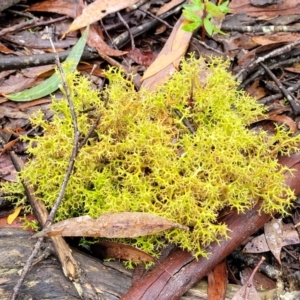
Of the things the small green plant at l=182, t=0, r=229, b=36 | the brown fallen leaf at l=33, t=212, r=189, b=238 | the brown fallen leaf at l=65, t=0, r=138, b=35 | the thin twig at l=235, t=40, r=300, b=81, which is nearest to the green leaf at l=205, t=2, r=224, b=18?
the small green plant at l=182, t=0, r=229, b=36

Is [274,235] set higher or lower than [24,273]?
lower

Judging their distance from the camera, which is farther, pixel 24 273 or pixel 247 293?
pixel 247 293

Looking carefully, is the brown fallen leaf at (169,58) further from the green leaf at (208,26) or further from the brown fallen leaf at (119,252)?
the brown fallen leaf at (119,252)

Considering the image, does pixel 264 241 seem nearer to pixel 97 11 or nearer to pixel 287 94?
pixel 287 94

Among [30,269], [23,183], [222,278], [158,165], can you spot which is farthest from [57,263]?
[222,278]

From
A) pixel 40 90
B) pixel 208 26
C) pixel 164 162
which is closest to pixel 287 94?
pixel 208 26

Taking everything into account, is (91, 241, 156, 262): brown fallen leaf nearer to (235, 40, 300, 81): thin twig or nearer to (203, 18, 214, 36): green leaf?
(235, 40, 300, 81): thin twig
